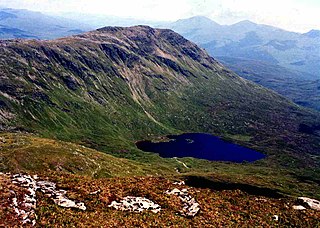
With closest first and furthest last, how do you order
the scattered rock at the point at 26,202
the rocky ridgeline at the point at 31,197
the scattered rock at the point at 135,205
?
1. the scattered rock at the point at 26,202
2. the rocky ridgeline at the point at 31,197
3. the scattered rock at the point at 135,205

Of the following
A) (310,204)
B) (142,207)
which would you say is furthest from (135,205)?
(310,204)

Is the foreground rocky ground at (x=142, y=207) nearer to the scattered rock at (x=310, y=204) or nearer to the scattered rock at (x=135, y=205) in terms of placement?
the scattered rock at (x=135, y=205)

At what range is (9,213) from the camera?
3547 cm

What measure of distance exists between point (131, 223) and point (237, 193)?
1102 inches

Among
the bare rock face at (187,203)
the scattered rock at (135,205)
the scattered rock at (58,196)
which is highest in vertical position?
the scattered rock at (58,196)

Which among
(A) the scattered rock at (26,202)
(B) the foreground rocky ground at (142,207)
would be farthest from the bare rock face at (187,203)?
(A) the scattered rock at (26,202)

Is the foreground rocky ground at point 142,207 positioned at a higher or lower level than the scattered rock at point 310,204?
higher

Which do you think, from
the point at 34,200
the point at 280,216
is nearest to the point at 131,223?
the point at 34,200

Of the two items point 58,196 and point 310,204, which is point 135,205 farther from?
point 310,204

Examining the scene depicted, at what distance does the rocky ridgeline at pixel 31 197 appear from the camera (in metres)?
36.5

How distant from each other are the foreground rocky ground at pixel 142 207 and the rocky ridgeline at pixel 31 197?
16 centimetres

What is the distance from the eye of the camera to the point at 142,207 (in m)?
46.8

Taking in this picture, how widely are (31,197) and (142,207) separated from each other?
1530 cm

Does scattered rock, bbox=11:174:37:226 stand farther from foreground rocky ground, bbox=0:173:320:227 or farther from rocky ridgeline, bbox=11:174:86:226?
foreground rocky ground, bbox=0:173:320:227
